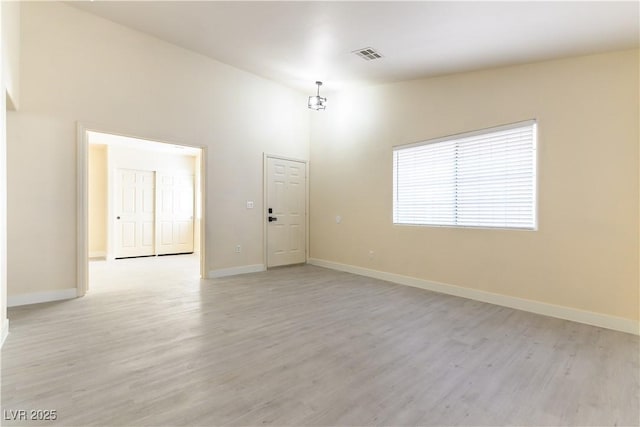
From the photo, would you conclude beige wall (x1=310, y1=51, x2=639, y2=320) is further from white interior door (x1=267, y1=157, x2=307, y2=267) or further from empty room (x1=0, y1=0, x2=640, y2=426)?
white interior door (x1=267, y1=157, x2=307, y2=267)

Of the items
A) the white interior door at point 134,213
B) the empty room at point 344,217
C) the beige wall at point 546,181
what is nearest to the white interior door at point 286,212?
the empty room at point 344,217

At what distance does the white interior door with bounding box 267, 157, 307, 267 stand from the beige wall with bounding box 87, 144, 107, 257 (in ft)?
14.4

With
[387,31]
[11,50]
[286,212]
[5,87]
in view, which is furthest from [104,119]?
[387,31]

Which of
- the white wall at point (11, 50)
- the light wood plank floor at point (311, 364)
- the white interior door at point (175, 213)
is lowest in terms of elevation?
the light wood plank floor at point (311, 364)

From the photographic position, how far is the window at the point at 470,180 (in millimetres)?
3857

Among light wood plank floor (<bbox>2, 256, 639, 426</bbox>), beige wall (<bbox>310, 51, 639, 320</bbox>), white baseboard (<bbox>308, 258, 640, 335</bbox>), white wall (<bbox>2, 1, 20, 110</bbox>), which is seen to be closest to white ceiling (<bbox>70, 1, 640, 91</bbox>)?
beige wall (<bbox>310, 51, 639, 320</bbox>)

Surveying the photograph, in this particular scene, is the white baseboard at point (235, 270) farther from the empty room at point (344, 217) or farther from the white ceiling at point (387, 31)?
the white ceiling at point (387, 31)

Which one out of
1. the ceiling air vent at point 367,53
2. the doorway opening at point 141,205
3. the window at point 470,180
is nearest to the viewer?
the window at point 470,180

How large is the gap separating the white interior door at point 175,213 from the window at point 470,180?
5974 mm

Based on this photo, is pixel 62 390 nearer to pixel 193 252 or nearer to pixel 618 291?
pixel 618 291

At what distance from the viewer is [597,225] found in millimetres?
3322

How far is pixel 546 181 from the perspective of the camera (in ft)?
12.0

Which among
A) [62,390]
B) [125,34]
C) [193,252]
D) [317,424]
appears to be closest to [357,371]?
[317,424]

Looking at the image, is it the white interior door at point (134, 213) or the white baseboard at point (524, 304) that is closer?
the white baseboard at point (524, 304)
